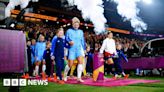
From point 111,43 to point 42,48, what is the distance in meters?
2.95

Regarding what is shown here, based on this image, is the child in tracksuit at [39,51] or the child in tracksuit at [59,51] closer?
the child in tracksuit at [59,51]

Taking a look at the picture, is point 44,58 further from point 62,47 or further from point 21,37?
point 21,37

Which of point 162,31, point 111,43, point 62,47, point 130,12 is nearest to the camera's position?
point 62,47

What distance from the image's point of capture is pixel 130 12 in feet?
60.5

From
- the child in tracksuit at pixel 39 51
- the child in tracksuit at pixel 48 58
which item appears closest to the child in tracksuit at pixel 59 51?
the child in tracksuit at pixel 39 51

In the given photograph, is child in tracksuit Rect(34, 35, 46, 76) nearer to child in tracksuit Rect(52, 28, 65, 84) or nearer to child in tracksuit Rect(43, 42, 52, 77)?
child in tracksuit Rect(43, 42, 52, 77)

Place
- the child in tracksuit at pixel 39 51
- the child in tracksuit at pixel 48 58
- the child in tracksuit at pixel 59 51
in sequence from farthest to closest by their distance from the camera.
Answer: the child in tracksuit at pixel 48 58
the child in tracksuit at pixel 39 51
the child in tracksuit at pixel 59 51

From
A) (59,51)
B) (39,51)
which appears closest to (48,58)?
(39,51)

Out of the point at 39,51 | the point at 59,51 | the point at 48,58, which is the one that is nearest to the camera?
the point at 59,51

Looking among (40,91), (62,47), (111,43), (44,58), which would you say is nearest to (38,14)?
(44,58)

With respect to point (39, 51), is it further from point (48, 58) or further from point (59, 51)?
point (59, 51)

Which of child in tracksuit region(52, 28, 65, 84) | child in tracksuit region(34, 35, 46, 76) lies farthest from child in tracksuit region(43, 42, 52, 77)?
child in tracksuit region(52, 28, 65, 84)

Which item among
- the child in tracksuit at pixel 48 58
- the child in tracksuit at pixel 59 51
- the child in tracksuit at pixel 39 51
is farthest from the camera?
the child in tracksuit at pixel 48 58

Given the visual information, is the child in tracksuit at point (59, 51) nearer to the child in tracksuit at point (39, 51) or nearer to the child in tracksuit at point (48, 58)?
the child in tracksuit at point (39, 51)
